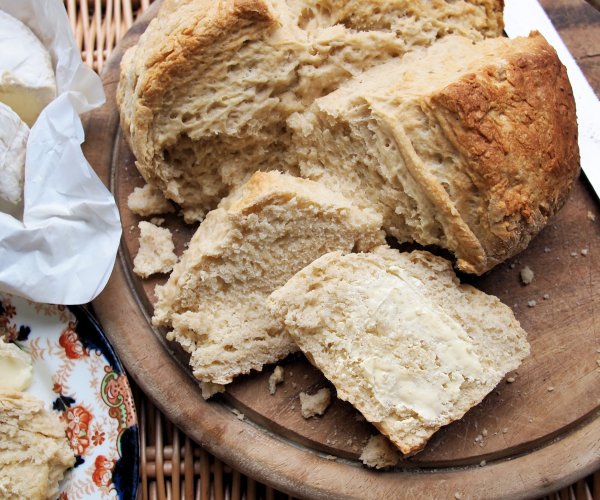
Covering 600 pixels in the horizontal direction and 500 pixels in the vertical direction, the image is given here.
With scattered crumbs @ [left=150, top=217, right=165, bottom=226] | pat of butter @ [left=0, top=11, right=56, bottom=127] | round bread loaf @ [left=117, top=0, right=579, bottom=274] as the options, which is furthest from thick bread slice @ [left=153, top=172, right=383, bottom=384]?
pat of butter @ [left=0, top=11, right=56, bottom=127]

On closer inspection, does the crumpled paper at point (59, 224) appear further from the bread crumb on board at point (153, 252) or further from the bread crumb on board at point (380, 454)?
the bread crumb on board at point (380, 454)

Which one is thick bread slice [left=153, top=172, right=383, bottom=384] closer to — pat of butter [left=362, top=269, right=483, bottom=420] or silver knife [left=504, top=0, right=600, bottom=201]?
pat of butter [left=362, top=269, right=483, bottom=420]

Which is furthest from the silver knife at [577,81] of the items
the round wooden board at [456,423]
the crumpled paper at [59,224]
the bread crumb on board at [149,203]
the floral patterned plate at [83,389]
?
the floral patterned plate at [83,389]

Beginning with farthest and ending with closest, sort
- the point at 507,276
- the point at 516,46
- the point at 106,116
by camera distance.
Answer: the point at 106,116
the point at 507,276
the point at 516,46

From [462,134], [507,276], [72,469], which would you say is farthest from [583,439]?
[72,469]

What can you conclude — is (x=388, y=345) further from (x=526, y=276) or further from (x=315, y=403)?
(x=526, y=276)

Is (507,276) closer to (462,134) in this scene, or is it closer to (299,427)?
(462,134)
